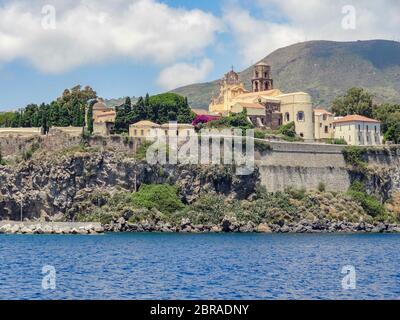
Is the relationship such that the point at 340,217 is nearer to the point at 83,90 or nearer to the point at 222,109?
the point at 222,109

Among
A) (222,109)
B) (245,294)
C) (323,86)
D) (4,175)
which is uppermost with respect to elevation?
(323,86)

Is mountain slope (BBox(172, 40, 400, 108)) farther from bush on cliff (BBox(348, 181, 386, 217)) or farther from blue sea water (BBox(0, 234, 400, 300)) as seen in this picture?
blue sea water (BBox(0, 234, 400, 300))

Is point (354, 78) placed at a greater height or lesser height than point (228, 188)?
greater

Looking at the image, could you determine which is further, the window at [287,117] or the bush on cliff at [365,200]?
the window at [287,117]

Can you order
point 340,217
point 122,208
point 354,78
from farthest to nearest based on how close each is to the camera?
point 354,78 → point 340,217 → point 122,208

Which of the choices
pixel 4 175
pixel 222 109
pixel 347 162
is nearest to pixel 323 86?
pixel 222 109

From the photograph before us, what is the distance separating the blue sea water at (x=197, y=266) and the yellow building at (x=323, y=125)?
21180mm

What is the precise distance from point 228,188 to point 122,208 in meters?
8.24

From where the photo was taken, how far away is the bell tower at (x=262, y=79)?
87.5m

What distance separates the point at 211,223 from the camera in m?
61.5

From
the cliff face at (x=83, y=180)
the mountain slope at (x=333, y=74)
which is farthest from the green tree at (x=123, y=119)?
the mountain slope at (x=333, y=74)

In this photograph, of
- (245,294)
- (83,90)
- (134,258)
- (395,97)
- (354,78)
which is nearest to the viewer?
(245,294)

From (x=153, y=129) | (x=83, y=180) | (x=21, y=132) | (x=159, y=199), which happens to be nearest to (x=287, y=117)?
(x=153, y=129)

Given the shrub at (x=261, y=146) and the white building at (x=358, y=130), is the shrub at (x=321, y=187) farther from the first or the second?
the white building at (x=358, y=130)
